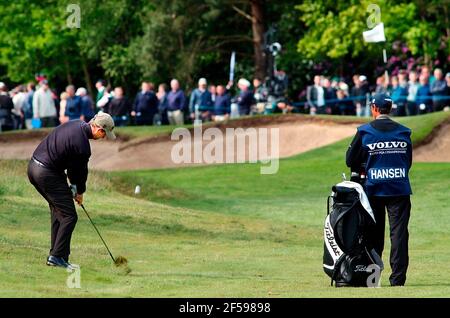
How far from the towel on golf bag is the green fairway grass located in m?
0.36

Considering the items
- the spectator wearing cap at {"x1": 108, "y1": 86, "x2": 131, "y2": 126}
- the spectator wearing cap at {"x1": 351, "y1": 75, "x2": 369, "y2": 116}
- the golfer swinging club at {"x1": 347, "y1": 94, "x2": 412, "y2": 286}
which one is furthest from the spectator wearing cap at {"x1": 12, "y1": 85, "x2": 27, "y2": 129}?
the golfer swinging club at {"x1": 347, "y1": 94, "x2": 412, "y2": 286}

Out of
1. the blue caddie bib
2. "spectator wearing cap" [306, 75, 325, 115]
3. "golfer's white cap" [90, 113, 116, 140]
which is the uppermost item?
"golfer's white cap" [90, 113, 116, 140]

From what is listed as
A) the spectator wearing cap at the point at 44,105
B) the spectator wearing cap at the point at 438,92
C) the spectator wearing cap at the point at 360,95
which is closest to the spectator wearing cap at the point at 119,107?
the spectator wearing cap at the point at 44,105

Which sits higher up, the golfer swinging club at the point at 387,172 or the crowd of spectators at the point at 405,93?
the golfer swinging club at the point at 387,172

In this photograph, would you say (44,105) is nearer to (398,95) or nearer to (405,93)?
(398,95)

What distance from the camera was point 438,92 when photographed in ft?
137

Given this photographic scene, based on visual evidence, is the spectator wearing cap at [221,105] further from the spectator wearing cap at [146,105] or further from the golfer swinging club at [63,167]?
the golfer swinging club at [63,167]

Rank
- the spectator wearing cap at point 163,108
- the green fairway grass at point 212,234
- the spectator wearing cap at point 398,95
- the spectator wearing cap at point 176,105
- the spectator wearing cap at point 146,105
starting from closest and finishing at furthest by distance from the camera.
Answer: the green fairway grass at point 212,234
the spectator wearing cap at point 398,95
the spectator wearing cap at point 176,105
the spectator wearing cap at point 146,105
the spectator wearing cap at point 163,108

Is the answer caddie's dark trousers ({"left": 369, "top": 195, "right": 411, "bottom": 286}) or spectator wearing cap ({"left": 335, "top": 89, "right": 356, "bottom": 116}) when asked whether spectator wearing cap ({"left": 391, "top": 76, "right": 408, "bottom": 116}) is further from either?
caddie's dark trousers ({"left": 369, "top": 195, "right": 411, "bottom": 286})

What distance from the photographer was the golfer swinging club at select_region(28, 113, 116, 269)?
51.6 ft

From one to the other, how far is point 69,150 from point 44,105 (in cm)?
2850

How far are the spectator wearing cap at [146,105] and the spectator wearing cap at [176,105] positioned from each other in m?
0.55

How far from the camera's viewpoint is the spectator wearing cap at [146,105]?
44769mm
